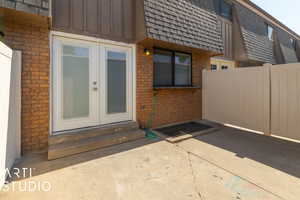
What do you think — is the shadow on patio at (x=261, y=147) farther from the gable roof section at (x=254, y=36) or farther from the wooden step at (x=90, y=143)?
the gable roof section at (x=254, y=36)

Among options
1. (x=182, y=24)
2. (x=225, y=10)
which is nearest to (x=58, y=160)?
(x=182, y=24)

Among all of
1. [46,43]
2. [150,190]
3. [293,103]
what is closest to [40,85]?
[46,43]

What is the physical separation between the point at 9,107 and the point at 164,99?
3645mm

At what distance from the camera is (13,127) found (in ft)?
8.27

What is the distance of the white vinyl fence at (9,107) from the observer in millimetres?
1968

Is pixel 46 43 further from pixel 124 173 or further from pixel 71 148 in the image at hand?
pixel 124 173

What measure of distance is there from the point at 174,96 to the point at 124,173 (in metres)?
3.23

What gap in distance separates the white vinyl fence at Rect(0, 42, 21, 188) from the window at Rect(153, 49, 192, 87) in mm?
3267

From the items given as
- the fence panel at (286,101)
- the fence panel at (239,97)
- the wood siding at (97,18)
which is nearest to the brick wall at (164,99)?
the fence panel at (239,97)

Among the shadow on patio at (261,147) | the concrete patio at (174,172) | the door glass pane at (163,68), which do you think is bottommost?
the concrete patio at (174,172)

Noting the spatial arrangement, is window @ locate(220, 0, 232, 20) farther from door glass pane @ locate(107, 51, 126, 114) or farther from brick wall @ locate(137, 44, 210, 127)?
door glass pane @ locate(107, 51, 126, 114)

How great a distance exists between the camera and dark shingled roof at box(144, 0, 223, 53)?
3767 millimetres

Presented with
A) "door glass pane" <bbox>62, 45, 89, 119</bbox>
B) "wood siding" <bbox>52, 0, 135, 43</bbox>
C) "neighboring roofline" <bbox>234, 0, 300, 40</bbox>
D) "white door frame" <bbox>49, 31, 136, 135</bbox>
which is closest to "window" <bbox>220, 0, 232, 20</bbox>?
"neighboring roofline" <bbox>234, 0, 300, 40</bbox>

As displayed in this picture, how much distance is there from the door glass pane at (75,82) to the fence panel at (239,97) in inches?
164
